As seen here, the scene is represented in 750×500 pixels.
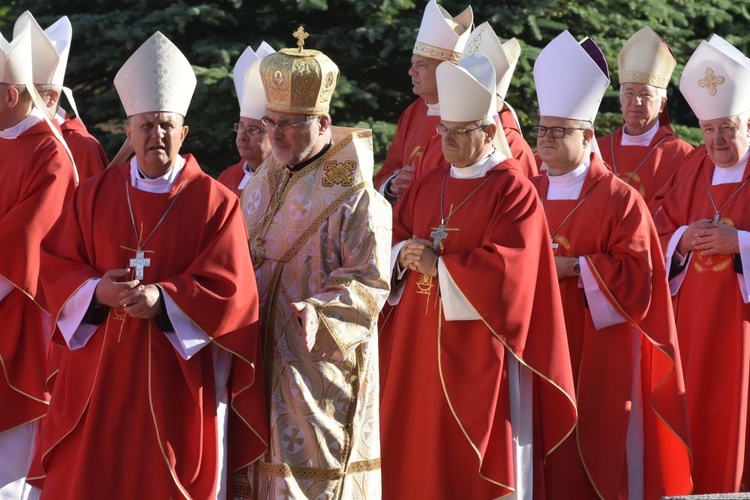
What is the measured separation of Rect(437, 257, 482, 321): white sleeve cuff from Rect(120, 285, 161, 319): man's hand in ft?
5.47

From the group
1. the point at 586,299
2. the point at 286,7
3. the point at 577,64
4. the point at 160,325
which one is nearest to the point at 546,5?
the point at 286,7

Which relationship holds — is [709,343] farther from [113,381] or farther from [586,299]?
[113,381]

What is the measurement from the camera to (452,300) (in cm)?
774

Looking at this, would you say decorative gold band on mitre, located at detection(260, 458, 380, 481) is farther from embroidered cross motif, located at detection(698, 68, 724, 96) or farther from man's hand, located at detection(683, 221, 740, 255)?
embroidered cross motif, located at detection(698, 68, 724, 96)

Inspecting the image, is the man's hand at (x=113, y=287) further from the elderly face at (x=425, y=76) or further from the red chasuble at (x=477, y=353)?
the elderly face at (x=425, y=76)

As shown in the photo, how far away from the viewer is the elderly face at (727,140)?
363 inches

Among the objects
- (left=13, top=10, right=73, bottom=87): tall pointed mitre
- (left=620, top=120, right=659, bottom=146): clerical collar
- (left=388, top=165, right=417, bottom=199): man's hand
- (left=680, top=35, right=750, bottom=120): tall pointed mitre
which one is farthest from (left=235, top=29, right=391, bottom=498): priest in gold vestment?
(left=620, top=120, right=659, bottom=146): clerical collar

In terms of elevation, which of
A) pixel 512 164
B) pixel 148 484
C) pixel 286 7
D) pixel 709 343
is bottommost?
pixel 148 484

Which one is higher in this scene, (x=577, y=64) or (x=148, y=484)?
(x=577, y=64)

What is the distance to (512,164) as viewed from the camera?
26.3 feet

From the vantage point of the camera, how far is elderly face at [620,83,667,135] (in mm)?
11133

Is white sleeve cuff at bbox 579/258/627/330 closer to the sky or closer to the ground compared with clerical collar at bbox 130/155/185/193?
closer to the ground

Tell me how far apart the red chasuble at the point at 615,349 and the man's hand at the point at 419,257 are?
3.34 feet

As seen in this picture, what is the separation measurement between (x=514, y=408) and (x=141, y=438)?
2047mm
